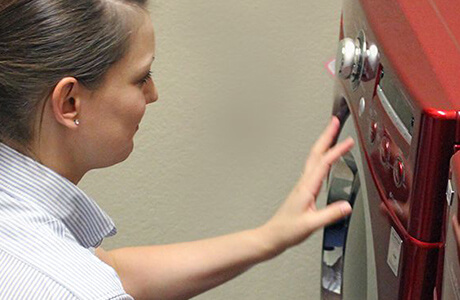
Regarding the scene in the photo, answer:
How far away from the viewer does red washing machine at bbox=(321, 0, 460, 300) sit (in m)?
0.84

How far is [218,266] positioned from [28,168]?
32cm

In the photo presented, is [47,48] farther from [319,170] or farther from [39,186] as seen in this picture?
[319,170]

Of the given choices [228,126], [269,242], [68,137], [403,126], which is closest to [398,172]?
[403,126]

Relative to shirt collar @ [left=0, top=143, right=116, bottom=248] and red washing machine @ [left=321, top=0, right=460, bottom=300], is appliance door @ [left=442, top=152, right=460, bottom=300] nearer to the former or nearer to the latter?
red washing machine @ [left=321, top=0, right=460, bottom=300]

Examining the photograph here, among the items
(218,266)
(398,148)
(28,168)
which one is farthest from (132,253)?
(398,148)

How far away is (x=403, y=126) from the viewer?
90 cm

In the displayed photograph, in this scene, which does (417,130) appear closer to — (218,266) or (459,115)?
(459,115)

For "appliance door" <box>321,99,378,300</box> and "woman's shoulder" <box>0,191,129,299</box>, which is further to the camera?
"appliance door" <box>321,99,378,300</box>

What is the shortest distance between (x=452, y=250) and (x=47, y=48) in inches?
17.5

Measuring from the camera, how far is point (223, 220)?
5.83 ft

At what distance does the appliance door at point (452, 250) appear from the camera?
27.5 inches

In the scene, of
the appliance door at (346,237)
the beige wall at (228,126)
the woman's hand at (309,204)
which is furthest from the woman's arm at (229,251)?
the beige wall at (228,126)

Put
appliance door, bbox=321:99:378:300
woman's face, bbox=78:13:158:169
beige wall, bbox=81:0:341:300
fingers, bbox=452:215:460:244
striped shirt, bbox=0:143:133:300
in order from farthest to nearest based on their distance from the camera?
beige wall, bbox=81:0:341:300 < appliance door, bbox=321:99:378:300 < woman's face, bbox=78:13:158:169 < striped shirt, bbox=0:143:133:300 < fingers, bbox=452:215:460:244

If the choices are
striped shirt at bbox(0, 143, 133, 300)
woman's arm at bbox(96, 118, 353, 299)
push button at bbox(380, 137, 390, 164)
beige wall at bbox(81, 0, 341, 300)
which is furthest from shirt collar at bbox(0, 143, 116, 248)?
beige wall at bbox(81, 0, 341, 300)
